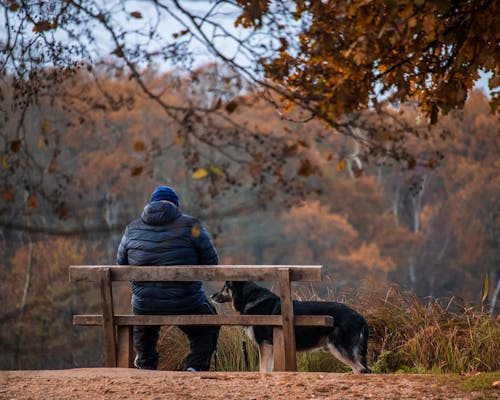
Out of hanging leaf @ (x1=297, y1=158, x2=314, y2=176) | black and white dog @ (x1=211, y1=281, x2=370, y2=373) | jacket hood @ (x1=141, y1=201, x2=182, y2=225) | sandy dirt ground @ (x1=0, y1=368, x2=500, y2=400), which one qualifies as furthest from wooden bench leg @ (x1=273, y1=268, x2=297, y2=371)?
hanging leaf @ (x1=297, y1=158, x2=314, y2=176)

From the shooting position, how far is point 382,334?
867 cm

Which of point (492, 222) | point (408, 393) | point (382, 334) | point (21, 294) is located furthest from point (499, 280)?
point (408, 393)

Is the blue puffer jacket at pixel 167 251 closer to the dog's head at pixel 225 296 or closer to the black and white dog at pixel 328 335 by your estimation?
the dog's head at pixel 225 296

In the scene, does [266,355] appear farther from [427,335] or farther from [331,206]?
[331,206]

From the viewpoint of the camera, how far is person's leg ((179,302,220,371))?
7426 millimetres

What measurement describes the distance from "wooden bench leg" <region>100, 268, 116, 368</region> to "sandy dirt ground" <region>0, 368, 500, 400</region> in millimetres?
554

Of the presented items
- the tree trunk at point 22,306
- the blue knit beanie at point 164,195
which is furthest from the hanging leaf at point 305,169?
the tree trunk at point 22,306

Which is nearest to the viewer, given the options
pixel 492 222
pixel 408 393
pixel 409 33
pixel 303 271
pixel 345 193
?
pixel 409 33

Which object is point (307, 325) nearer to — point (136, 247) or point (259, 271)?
point (259, 271)

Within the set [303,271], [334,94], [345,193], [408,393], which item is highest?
Result: [345,193]

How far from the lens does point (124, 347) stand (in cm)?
743

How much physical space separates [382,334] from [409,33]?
4.30 metres

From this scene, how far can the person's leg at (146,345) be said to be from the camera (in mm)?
7576

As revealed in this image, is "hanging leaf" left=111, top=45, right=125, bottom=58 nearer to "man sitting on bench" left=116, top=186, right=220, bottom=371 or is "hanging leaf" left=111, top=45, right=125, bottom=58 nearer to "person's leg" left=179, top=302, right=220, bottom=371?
"man sitting on bench" left=116, top=186, right=220, bottom=371
